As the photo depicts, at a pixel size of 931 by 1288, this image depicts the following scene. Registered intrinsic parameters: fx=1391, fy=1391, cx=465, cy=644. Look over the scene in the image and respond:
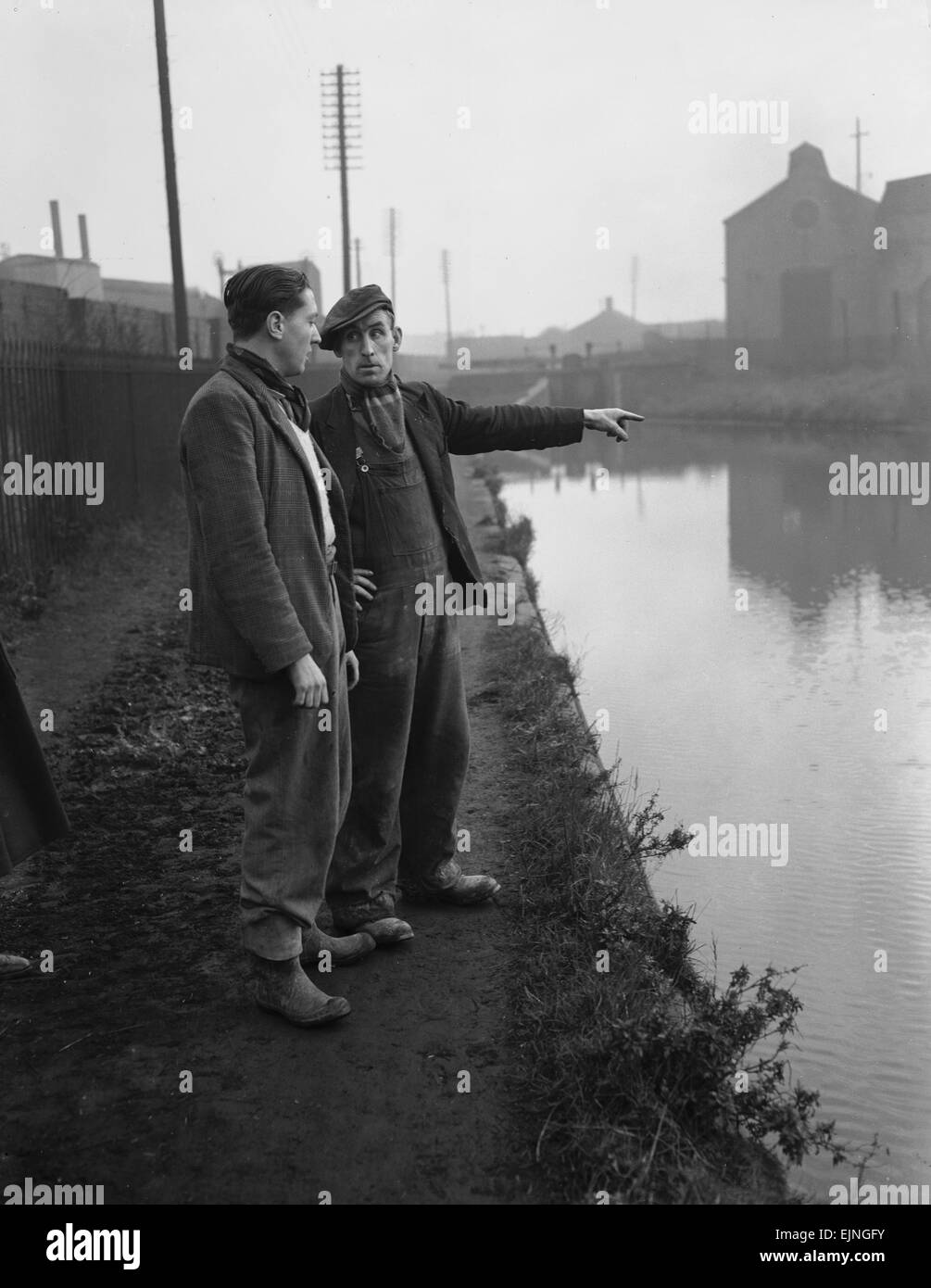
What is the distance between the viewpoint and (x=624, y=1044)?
127 inches

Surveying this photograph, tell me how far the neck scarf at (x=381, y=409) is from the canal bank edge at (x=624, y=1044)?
1529 millimetres

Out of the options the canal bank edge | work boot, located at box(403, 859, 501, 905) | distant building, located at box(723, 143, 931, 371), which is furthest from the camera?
distant building, located at box(723, 143, 931, 371)

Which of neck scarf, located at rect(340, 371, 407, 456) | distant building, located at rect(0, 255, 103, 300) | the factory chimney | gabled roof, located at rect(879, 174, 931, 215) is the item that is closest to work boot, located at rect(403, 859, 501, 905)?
neck scarf, located at rect(340, 371, 407, 456)

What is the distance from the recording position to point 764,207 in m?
49.3

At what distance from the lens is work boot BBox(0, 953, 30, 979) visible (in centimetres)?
418

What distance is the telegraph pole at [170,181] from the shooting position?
2050cm

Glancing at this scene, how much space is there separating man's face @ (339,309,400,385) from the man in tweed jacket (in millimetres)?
309

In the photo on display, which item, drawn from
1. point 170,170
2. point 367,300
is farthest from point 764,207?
point 367,300

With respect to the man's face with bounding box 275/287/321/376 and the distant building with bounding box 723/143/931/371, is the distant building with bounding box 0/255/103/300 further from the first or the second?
the man's face with bounding box 275/287/321/376

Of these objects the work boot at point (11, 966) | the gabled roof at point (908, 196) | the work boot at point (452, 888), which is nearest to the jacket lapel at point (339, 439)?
the work boot at point (452, 888)

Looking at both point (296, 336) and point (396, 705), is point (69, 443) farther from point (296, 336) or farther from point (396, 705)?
point (296, 336)

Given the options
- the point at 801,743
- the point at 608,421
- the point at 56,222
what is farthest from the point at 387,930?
the point at 56,222
